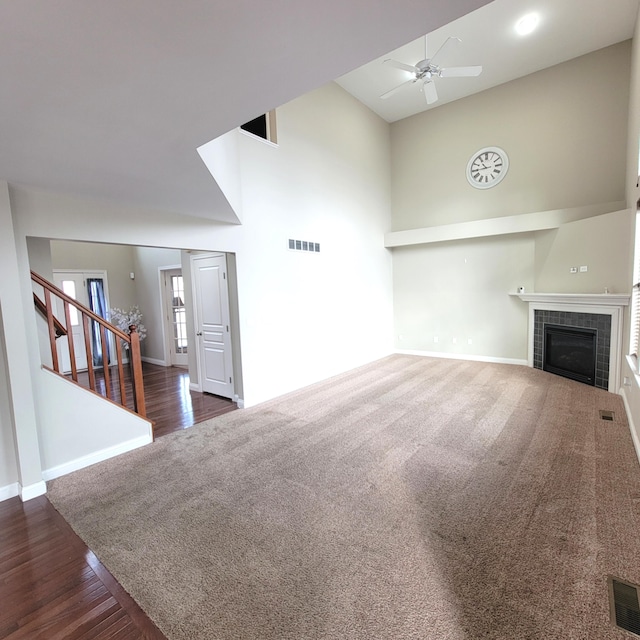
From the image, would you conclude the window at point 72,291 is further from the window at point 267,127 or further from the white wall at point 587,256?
the white wall at point 587,256

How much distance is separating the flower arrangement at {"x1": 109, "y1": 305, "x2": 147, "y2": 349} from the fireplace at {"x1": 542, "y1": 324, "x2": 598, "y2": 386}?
7.79 m

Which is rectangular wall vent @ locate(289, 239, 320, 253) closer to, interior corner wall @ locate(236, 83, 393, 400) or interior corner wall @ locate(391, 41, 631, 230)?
interior corner wall @ locate(236, 83, 393, 400)

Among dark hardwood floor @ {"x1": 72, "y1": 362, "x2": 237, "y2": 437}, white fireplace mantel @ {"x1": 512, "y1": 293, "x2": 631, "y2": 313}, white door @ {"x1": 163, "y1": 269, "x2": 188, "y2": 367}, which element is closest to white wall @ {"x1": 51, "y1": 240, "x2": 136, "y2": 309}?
white door @ {"x1": 163, "y1": 269, "x2": 188, "y2": 367}

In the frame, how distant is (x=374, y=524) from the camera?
229cm

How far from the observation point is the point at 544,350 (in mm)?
6020

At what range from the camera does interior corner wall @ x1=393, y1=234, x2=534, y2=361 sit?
6500 millimetres

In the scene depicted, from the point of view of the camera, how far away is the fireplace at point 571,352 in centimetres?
518

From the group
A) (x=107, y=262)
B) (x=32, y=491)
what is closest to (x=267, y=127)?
(x=107, y=262)

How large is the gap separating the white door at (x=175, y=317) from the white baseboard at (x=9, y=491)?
15.2ft

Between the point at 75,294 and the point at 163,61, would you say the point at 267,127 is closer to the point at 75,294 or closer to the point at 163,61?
the point at 163,61

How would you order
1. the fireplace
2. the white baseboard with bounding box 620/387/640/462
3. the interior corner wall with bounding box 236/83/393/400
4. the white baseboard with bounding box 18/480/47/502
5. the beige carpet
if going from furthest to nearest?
1. the fireplace
2. the interior corner wall with bounding box 236/83/393/400
3. the white baseboard with bounding box 620/387/640/462
4. the white baseboard with bounding box 18/480/47/502
5. the beige carpet

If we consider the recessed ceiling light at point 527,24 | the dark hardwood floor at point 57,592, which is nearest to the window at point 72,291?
the dark hardwood floor at point 57,592

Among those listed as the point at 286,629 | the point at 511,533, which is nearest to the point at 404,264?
the point at 511,533

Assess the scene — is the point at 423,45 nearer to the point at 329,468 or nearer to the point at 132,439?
the point at 329,468
